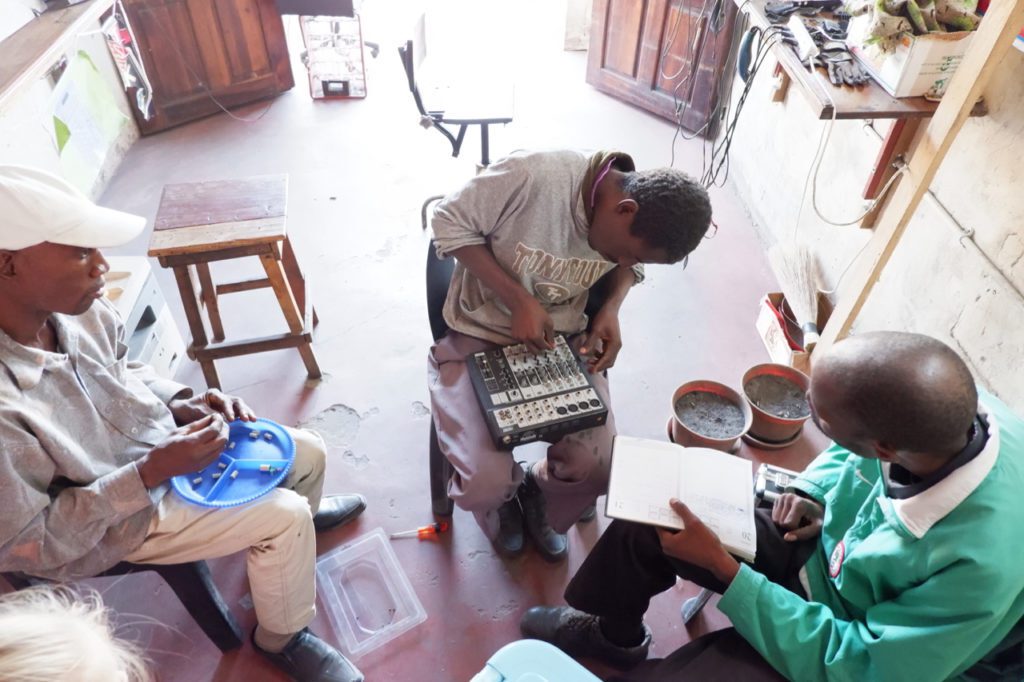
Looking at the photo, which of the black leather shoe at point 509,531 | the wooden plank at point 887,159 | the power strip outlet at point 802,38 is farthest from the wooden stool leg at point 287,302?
the wooden plank at point 887,159

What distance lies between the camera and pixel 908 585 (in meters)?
1.07

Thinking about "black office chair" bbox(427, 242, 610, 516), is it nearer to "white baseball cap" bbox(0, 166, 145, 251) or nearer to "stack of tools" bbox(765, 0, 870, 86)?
"white baseball cap" bbox(0, 166, 145, 251)

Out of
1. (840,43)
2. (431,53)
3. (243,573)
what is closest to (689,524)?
(243,573)

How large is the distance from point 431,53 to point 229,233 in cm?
207

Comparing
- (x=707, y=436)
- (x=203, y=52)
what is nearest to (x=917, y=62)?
(x=707, y=436)

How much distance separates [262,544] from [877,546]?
126cm

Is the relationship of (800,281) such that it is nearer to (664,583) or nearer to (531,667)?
(664,583)

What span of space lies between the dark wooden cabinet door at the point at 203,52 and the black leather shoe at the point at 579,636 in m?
4.01

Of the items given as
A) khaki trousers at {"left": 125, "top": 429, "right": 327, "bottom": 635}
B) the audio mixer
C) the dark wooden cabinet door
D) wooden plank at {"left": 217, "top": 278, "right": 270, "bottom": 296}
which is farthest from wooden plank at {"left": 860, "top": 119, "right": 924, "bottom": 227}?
the dark wooden cabinet door

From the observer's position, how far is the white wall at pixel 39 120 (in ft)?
8.58

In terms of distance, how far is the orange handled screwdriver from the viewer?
1939 mm

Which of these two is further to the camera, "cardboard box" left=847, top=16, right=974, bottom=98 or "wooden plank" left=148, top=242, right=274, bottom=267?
"wooden plank" left=148, top=242, right=274, bottom=267

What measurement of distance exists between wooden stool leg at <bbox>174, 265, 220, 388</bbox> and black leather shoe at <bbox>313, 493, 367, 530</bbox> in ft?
2.38

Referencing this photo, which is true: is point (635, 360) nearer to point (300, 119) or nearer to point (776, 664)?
point (776, 664)
